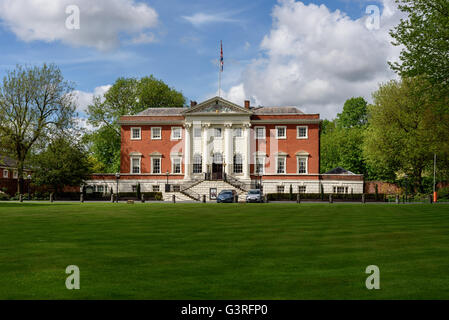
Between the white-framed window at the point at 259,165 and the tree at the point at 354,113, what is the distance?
106 feet

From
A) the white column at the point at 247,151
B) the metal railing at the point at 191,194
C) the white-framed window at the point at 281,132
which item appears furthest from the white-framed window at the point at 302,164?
the metal railing at the point at 191,194

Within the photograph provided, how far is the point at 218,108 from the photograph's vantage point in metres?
64.1

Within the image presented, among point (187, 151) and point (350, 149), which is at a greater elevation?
point (350, 149)

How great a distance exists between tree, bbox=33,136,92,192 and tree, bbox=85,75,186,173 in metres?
16.7

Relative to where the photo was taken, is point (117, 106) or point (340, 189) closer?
point (340, 189)

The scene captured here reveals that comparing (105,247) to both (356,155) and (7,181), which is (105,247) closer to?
(7,181)

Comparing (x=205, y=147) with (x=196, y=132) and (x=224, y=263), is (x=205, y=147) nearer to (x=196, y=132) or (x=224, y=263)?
(x=196, y=132)

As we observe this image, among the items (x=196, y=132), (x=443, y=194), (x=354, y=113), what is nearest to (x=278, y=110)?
(x=196, y=132)

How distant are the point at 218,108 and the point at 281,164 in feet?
40.4

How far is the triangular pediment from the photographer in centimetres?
6359

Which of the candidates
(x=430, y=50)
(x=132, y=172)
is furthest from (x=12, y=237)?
(x=132, y=172)

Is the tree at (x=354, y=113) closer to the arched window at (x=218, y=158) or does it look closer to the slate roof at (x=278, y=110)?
the slate roof at (x=278, y=110)

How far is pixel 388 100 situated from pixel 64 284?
5844cm

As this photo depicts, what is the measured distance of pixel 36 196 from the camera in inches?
2349
